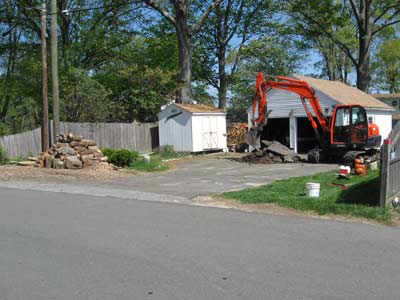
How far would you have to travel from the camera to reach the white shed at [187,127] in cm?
2725

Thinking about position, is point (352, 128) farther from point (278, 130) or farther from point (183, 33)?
point (183, 33)

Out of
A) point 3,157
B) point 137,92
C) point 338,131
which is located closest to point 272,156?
point 338,131

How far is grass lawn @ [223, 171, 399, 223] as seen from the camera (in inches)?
364

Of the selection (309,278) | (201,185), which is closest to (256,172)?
(201,185)

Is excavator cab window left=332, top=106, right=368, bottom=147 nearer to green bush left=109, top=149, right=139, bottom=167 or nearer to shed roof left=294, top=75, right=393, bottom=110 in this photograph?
shed roof left=294, top=75, right=393, bottom=110

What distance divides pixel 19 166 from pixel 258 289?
16.4 metres

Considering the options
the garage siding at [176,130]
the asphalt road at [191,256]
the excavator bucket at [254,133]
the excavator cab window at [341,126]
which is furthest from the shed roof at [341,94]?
the asphalt road at [191,256]

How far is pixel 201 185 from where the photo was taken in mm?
14375

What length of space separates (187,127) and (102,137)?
5015 mm

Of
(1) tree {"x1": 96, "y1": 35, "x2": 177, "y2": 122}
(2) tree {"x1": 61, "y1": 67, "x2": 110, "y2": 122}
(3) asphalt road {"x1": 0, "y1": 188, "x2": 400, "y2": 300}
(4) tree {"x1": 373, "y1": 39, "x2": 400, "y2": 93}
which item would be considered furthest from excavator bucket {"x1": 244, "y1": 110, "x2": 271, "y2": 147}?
(4) tree {"x1": 373, "y1": 39, "x2": 400, "y2": 93}

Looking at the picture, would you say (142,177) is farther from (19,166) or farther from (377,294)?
(377,294)

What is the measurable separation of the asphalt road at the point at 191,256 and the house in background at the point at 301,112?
703 inches

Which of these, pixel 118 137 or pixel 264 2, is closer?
pixel 118 137

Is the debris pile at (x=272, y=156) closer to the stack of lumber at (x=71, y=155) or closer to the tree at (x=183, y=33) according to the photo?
the stack of lumber at (x=71, y=155)
